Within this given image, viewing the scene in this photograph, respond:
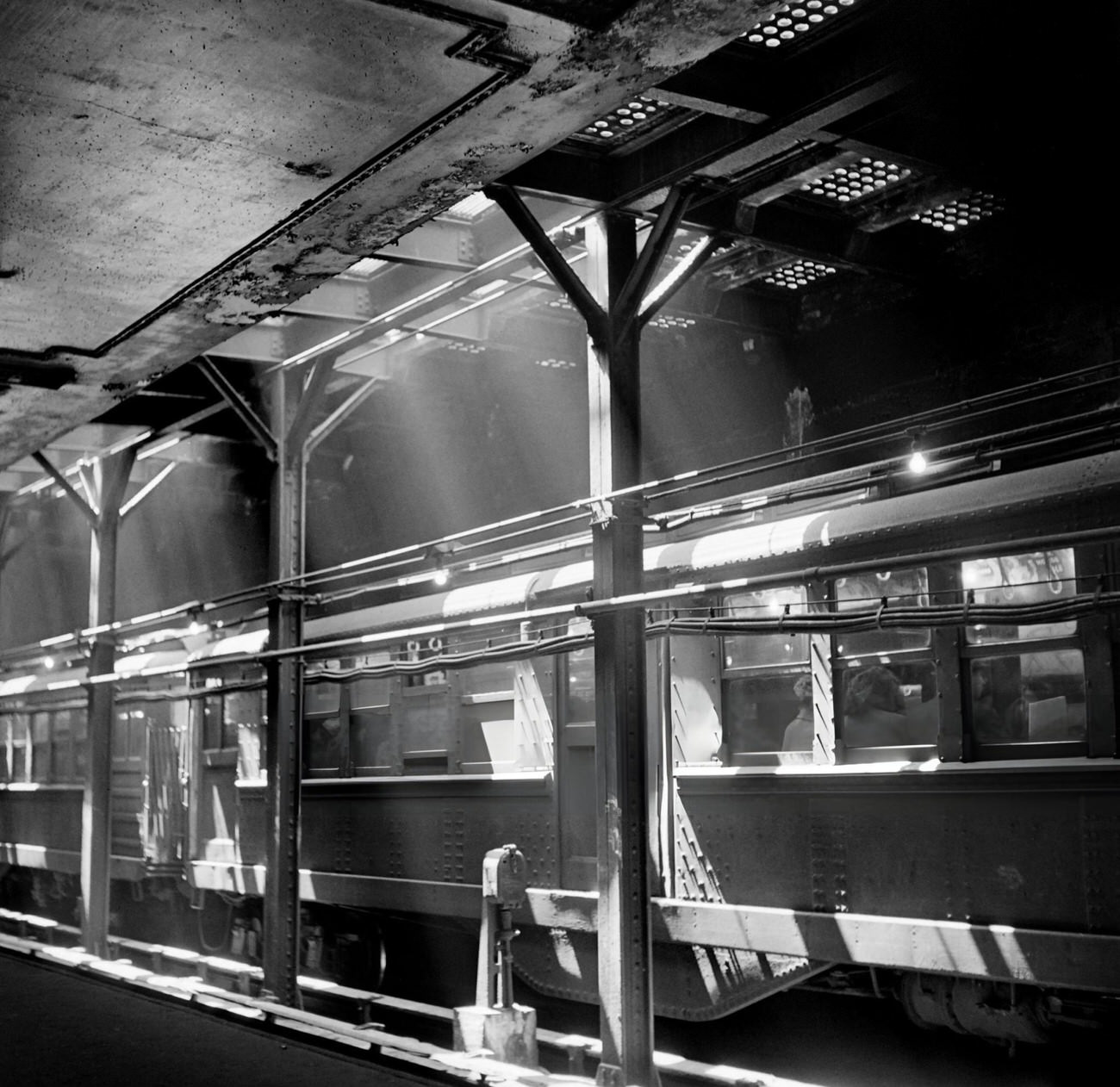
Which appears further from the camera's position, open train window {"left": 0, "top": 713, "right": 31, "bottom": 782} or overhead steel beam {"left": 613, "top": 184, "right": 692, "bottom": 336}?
open train window {"left": 0, "top": 713, "right": 31, "bottom": 782}

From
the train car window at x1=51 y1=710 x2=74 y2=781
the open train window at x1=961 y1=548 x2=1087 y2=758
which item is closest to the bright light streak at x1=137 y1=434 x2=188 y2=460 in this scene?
the train car window at x1=51 y1=710 x2=74 y2=781

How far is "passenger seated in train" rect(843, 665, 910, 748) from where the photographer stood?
24.1 ft

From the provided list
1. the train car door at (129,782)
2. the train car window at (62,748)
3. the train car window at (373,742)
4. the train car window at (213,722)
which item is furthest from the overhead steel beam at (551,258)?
the train car window at (62,748)

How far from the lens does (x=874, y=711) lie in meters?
7.45

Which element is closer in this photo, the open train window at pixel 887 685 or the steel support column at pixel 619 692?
the steel support column at pixel 619 692

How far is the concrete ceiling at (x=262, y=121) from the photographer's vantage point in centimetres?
223

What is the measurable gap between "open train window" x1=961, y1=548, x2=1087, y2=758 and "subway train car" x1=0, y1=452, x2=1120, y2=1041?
0.04 ft

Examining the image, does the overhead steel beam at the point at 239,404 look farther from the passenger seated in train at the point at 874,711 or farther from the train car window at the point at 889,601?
the passenger seated in train at the point at 874,711

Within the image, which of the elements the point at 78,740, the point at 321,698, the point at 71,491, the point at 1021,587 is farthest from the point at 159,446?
the point at 1021,587

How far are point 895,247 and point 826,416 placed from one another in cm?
197

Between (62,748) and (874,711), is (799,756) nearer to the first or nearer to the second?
(874,711)

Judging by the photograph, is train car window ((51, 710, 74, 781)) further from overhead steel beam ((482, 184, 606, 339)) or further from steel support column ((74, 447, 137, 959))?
overhead steel beam ((482, 184, 606, 339))

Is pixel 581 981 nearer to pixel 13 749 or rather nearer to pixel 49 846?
pixel 49 846

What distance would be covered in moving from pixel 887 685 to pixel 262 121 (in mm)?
5716
